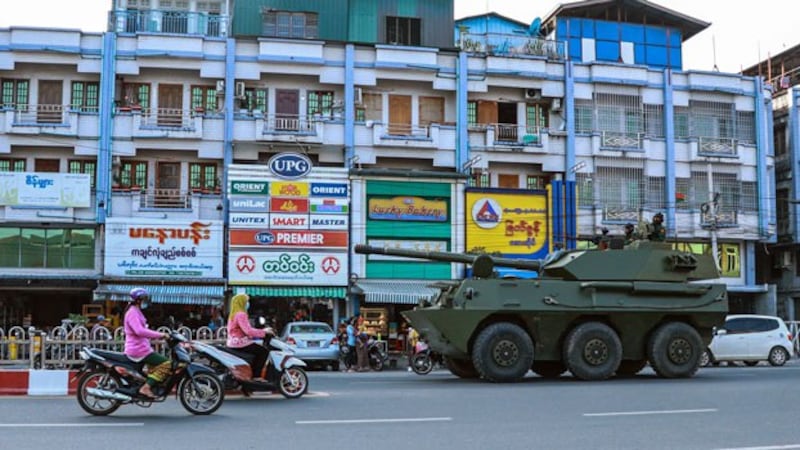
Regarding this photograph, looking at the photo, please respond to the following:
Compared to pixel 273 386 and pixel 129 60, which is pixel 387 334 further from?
pixel 273 386

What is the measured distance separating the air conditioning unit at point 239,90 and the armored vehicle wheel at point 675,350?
18908 mm

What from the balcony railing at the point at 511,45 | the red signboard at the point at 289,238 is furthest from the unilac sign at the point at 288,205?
the balcony railing at the point at 511,45

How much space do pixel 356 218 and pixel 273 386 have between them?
61.5ft

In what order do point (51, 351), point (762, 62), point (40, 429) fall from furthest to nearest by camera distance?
point (762, 62) → point (51, 351) → point (40, 429)

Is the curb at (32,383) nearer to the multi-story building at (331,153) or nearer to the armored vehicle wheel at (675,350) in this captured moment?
the armored vehicle wheel at (675,350)

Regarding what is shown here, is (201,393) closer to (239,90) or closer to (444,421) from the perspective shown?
(444,421)

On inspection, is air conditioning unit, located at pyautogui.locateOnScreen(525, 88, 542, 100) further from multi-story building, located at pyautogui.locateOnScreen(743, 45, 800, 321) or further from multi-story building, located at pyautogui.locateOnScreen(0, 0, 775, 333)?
multi-story building, located at pyautogui.locateOnScreen(743, 45, 800, 321)

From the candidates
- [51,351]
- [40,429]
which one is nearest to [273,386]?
[40,429]

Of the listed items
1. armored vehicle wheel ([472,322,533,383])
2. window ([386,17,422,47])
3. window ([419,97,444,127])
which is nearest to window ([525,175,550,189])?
window ([419,97,444,127])

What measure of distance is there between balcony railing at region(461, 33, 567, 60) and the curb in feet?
77.6

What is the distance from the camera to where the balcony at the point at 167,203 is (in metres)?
30.7

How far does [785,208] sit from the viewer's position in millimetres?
36938

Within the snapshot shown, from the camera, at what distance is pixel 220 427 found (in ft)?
31.5

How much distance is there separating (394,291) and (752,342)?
1116 cm
